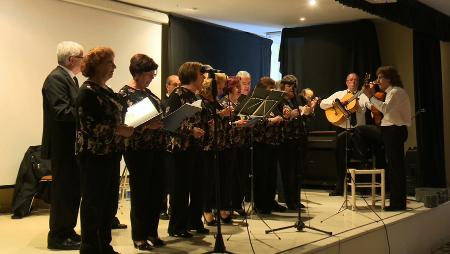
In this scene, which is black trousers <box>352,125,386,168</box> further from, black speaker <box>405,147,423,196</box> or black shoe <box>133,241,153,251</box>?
black shoe <box>133,241,153,251</box>

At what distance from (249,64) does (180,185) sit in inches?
205

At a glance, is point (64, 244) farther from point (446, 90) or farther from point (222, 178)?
point (446, 90)

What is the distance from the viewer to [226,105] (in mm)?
4418

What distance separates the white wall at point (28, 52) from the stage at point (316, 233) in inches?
34.0

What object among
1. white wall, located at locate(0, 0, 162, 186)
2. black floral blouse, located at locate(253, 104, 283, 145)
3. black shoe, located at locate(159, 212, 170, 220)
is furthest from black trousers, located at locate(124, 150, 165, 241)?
white wall, located at locate(0, 0, 162, 186)

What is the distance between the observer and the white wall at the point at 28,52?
217 inches

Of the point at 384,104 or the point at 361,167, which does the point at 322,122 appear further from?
the point at 384,104

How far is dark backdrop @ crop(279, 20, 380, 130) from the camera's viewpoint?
8.08m

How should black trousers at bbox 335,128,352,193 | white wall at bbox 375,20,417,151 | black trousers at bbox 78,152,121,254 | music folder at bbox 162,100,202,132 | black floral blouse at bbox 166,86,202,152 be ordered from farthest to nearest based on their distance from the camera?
white wall at bbox 375,20,417,151 → black trousers at bbox 335,128,352,193 → black floral blouse at bbox 166,86,202,152 → music folder at bbox 162,100,202,132 → black trousers at bbox 78,152,121,254

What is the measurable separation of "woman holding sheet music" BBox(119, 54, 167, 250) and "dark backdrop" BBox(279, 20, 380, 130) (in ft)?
16.9

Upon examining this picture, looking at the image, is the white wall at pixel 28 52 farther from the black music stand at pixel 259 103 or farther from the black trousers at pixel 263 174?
the black music stand at pixel 259 103

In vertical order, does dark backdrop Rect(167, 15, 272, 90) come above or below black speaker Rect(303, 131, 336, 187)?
above

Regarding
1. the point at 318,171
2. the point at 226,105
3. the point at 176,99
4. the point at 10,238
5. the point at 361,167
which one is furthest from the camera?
the point at 318,171

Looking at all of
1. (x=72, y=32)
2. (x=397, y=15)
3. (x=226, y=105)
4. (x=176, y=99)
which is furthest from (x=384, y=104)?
(x=72, y=32)
